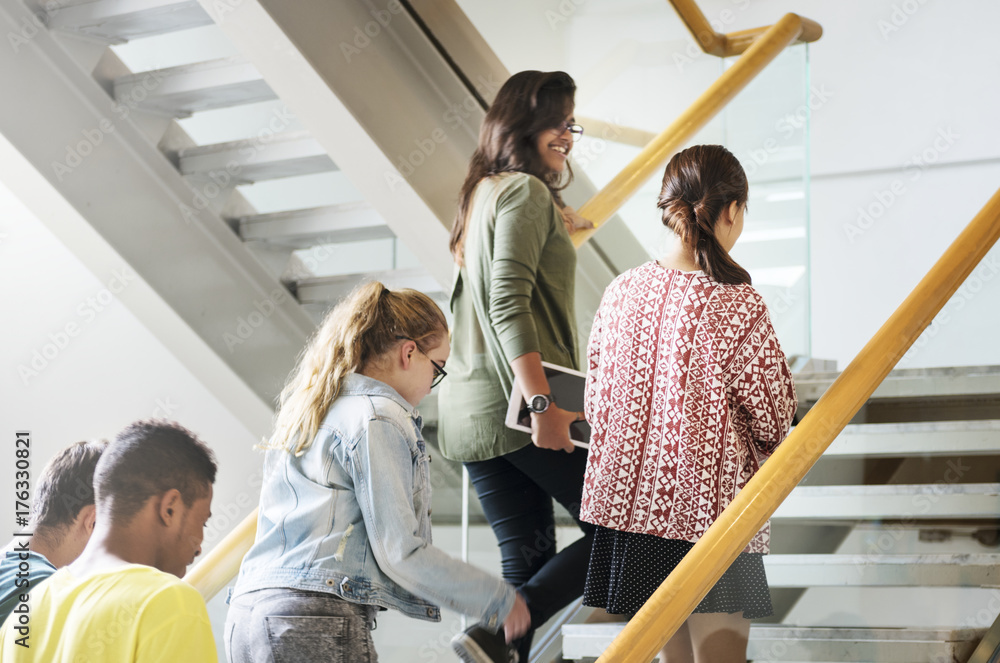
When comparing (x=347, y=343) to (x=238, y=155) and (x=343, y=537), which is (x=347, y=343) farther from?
(x=238, y=155)

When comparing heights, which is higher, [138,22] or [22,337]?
[138,22]

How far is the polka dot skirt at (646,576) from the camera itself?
60.3 inches

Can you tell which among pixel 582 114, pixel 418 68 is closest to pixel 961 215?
pixel 582 114

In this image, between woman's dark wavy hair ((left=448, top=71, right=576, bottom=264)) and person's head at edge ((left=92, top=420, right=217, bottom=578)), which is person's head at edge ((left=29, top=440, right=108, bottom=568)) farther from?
woman's dark wavy hair ((left=448, top=71, right=576, bottom=264))

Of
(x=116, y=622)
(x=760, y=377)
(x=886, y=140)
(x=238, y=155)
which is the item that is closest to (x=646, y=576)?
(x=760, y=377)

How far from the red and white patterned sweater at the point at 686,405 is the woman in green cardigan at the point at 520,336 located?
0.78 feet

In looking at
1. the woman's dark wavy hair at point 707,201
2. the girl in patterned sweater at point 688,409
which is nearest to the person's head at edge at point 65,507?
the girl in patterned sweater at point 688,409

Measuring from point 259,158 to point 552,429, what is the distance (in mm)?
1600

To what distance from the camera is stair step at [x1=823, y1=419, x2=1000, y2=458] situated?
5.54 feet

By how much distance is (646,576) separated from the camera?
1.66 metres

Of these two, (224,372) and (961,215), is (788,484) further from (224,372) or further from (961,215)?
(961,215)

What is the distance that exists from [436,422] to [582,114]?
127 centimetres

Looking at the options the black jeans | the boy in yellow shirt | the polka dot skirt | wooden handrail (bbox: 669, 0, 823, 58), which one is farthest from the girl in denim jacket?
wooden handrail (bbox: 669, 0, 823, 58)

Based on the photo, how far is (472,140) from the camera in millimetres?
3096
